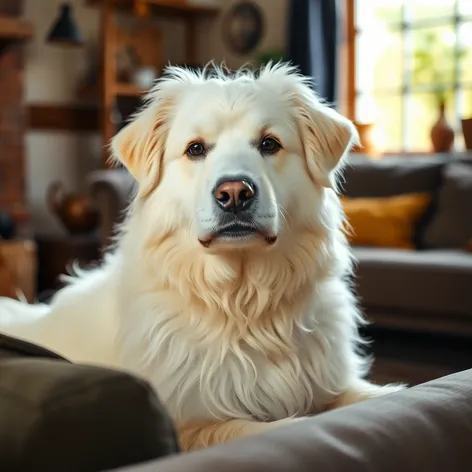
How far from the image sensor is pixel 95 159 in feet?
20.9

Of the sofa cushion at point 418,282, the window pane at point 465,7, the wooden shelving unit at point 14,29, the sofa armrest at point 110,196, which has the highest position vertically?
the window pane at point 465,7

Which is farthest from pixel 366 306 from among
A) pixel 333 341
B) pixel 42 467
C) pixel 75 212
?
pixel 42 467

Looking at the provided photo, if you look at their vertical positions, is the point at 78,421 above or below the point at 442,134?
below

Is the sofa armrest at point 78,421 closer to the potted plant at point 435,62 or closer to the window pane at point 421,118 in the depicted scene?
the potted plant at point 435,62

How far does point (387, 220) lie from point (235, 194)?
2609 mm

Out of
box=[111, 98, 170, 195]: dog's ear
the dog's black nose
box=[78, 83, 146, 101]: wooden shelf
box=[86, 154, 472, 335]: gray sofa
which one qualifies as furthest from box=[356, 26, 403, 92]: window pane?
the dog's black nose

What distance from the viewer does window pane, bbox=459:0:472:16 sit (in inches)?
201

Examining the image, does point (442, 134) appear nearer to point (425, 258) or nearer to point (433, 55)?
point (433, 55)

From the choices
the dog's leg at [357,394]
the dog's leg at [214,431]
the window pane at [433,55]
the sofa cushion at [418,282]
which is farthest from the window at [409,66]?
the dog's leg at [214,431]

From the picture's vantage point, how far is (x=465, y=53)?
5.19 meters

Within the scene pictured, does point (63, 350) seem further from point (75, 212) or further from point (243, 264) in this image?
point (75, 212)

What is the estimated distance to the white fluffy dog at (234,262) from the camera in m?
1.50

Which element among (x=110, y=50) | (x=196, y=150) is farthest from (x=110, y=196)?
(x=196, y=150)

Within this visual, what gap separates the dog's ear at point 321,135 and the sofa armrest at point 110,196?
2313mm
